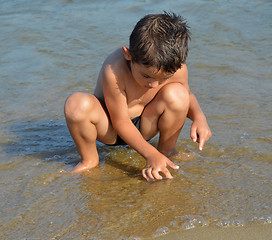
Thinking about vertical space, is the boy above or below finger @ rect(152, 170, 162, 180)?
above

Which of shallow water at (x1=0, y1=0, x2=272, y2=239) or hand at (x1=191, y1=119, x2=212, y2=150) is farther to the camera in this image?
hand at (x1=191, y1=119, x2=212, y2=150)

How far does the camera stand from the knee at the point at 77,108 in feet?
8.76

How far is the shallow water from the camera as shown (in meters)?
2.26

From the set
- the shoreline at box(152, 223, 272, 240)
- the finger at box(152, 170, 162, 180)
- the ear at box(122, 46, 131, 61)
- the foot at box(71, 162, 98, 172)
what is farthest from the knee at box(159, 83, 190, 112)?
the shoreline at box(152, 223, 272, 240)

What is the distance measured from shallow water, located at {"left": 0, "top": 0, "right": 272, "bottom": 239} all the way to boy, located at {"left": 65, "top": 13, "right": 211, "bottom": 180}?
7.0 inches

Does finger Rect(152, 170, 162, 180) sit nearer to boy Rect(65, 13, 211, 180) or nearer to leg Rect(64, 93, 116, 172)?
boy Rect(65, 13, 211, 180)

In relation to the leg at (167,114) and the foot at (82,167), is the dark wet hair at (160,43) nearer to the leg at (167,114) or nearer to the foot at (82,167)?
the leg at (167,114)

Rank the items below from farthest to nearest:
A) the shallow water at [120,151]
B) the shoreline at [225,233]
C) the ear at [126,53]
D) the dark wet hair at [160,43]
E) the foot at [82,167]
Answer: the foot at [82,167], the ear at [126,53], the dark wet hair at [160,43], the shallow water at [120,151], the shoreline at [225,233]

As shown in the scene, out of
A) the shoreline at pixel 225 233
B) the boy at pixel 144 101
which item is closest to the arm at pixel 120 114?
→ the boy at pixel 144 101

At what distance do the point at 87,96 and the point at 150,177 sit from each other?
0.65 metres

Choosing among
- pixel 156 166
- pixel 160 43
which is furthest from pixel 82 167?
pixel 160 43

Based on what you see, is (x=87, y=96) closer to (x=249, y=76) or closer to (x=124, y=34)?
(x=249, y=76)

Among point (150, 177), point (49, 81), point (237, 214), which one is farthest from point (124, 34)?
point (237, 214)

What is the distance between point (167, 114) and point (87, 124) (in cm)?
52
